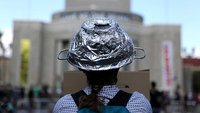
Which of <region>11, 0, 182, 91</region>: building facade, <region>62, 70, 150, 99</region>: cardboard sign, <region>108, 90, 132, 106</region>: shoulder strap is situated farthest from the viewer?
<region>11, 0, 182, 91</region>: building facade

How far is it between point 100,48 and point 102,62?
0.22ft

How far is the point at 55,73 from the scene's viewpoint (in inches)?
3068

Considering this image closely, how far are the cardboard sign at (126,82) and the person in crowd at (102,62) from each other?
2.47 feet

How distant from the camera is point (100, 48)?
2309 millimetres

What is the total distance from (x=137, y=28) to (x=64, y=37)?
11.7 metres

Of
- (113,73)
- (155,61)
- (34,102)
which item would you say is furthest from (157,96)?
(155,61)

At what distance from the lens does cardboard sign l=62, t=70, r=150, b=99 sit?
3127 mm

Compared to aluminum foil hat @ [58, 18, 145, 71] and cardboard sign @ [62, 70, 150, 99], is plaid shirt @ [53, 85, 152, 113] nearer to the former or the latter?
aluminum foil hat @ [58, 18, 145, 71]

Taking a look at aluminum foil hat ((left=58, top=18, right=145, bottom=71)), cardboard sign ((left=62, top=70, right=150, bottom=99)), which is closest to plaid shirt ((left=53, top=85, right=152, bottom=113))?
aluminum foil hat ((left=58, top=18, right=145, bottom=71))

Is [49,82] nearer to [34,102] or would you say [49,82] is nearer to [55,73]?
A: [55,73]

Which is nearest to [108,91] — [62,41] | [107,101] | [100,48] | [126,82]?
[107,101]

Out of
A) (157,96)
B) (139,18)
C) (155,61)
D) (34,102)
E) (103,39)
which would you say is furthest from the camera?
(139,18)

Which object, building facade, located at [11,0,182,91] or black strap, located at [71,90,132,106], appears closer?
black strap, located at [71,90,132,106]

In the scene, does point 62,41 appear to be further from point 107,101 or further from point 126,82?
point 107,101
